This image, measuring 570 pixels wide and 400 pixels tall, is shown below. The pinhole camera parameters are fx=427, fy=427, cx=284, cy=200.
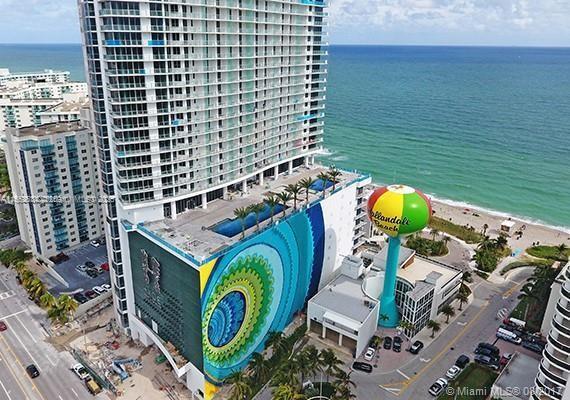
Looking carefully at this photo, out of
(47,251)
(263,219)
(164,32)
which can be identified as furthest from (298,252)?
(47,251)

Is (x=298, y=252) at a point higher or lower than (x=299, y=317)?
higher

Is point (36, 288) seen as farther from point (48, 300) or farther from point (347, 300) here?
point (347, 300)

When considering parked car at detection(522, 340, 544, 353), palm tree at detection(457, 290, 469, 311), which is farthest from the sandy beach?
parked car at detection(522, 340, 544, 353)

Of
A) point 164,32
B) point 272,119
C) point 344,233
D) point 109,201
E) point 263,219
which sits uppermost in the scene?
point 164,32

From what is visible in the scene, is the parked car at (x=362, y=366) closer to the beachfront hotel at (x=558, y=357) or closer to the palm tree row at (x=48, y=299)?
the beachfront hotel at (x=558, y=357)

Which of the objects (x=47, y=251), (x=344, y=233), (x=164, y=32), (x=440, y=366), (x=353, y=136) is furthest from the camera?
(x=353, y=136)

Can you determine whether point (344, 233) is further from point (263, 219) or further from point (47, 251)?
point (47, 251)

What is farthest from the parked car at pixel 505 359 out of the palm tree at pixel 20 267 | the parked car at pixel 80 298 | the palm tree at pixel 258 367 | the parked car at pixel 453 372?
the palm tree at pixel 20 267

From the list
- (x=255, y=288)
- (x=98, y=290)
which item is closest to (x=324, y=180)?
(x=255, y=288)
